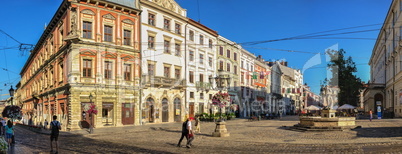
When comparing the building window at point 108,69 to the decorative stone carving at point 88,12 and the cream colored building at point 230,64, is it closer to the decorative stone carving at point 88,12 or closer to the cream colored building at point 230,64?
the decorative stone carving at point 88,12

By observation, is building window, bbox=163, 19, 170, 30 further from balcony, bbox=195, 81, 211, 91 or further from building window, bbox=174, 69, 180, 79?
balcony, bbox=195, 81, 211, 91

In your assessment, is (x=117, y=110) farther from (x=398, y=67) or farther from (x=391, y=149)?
(x=398, y=67)

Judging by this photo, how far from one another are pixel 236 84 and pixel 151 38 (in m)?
21.6

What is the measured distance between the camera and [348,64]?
172 ft

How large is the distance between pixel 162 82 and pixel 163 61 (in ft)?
8.34

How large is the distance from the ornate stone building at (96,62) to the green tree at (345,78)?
34.8 metres

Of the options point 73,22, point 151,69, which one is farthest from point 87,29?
point 151,69

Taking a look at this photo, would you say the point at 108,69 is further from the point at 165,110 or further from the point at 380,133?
the point at 380,133

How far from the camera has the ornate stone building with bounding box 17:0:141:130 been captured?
27.1m

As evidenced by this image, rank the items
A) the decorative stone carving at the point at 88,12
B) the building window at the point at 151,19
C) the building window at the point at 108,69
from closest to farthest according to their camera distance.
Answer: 1. the decorative stone carving at the point at 88,12
2. the building window at the point at 108,69
3. the building window at the point at 151,19

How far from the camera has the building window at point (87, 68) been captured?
27844 mm

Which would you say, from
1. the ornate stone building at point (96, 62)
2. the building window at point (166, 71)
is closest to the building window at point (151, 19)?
the ornate stone building at point (96, 62)

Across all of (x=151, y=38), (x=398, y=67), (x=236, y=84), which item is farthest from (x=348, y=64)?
(x=151, y=38)

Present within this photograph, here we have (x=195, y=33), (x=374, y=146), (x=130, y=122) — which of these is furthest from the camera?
(x=195, y=33)
